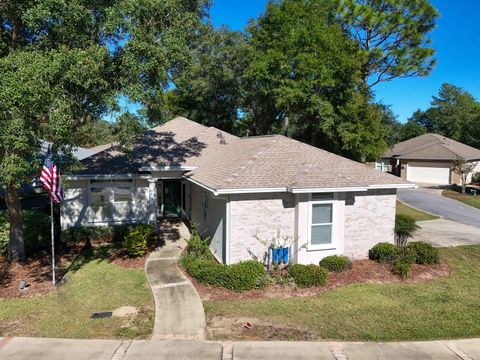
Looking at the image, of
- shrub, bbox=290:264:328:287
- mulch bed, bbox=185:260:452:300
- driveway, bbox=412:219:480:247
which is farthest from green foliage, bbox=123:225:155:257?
driveway, bbox=412:219:480:247

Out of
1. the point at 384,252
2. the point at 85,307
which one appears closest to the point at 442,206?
the point at 384,252

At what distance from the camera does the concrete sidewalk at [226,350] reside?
742cm

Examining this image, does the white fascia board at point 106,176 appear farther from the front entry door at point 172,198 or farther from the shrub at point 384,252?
the shrub at point 384,252

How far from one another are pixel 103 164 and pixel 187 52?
8.21 metres

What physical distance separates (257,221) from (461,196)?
2695cm

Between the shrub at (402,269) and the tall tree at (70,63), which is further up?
the tall tree at (70,63)

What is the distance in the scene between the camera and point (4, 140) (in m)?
9.03

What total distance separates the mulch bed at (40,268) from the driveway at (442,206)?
63.7 feet

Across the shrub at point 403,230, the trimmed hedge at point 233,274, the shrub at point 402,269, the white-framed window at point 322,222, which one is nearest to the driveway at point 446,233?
the shrub at point 403,230

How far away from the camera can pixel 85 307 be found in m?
9.91

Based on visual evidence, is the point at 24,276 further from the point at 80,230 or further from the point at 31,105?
the point at 31,105

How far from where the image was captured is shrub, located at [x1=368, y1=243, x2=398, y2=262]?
523 inches

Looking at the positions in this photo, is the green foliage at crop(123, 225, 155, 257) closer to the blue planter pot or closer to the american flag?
the american flag

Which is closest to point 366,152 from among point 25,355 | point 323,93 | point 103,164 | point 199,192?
point 323,93
